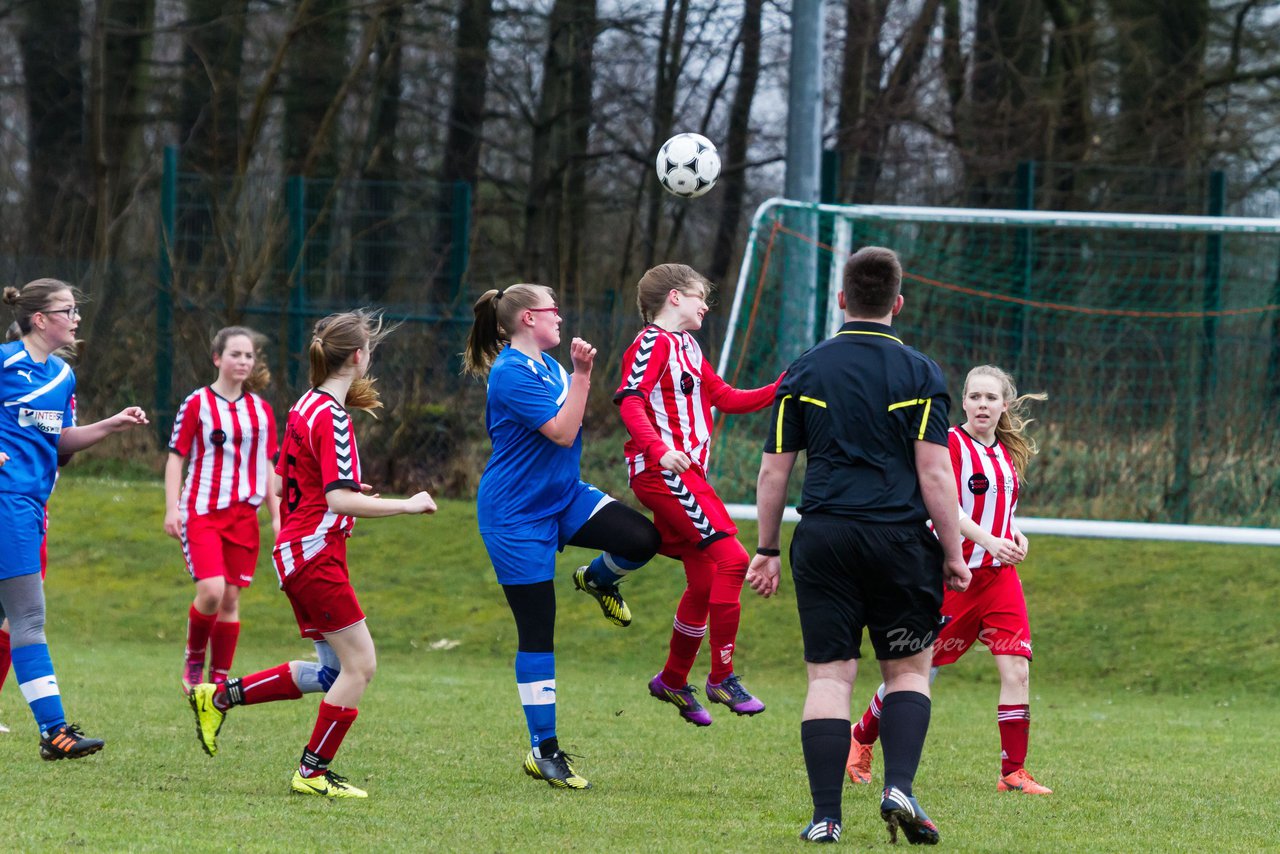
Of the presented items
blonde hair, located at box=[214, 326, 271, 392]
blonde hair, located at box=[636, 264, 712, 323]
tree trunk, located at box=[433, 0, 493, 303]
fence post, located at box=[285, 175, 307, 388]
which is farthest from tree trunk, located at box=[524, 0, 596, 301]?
blonde hair, located at box=[636, 264, 712, 323]

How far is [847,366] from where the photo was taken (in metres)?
4.79

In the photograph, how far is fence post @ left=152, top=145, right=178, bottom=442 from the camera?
15.8 m

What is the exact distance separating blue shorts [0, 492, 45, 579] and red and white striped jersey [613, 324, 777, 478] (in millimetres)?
2403

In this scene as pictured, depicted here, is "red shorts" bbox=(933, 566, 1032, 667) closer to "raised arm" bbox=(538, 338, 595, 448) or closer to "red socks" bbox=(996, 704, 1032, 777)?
"red socks" bbox=(996, 704, 1032, 777)

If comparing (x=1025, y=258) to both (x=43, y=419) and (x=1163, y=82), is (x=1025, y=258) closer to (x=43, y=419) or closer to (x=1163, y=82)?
(x=1163, y=82)

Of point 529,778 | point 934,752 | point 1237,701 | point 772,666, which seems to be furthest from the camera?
point 772,666

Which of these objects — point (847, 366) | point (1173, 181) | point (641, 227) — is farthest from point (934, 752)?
point (641, 227)

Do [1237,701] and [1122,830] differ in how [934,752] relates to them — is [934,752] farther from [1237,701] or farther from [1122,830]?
[1237,701]

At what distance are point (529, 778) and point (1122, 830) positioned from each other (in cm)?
225

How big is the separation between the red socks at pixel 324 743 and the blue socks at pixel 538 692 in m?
0.66

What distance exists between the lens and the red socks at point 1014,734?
19.8 ft

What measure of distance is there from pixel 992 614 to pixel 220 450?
425 cm

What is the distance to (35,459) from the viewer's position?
625 cm

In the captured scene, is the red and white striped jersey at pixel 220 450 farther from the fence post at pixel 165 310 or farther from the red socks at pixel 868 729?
the fence post at pixel 165 310
